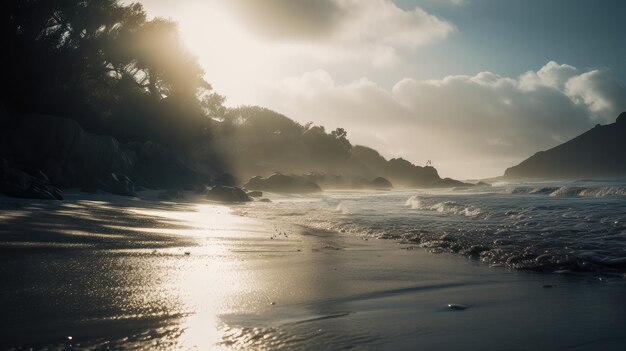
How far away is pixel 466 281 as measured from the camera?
13.4 ft

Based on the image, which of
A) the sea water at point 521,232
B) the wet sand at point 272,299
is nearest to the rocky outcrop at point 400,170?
the sea water at point 521,232

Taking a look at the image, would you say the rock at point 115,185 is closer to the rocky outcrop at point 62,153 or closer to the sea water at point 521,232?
the rocky outcrop at point 62,153

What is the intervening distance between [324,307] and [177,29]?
31166 millimetres

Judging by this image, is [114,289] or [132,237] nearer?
[114,289]

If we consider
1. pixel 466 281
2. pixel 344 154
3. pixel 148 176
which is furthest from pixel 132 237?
pixel 344 154

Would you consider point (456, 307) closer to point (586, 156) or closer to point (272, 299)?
point (272, 299)

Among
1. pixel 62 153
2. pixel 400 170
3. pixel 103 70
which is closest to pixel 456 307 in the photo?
pixel 62 153

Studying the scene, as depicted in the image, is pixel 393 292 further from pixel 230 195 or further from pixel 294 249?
pixel 230 195

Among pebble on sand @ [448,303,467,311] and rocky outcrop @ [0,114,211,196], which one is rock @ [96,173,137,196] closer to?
rocky outcrop @ [0,114,211,196]

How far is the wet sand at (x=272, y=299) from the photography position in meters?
2.32

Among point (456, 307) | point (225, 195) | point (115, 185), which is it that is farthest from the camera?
point (225, 195)

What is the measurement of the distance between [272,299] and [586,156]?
106 m

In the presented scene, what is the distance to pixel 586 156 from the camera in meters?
93.3

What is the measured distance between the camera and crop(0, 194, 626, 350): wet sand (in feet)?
7.60
